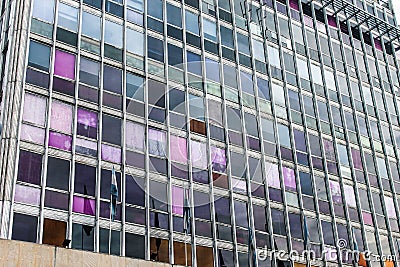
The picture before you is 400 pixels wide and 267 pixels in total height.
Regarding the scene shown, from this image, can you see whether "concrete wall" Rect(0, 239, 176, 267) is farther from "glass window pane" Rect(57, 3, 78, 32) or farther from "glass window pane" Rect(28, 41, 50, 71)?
"glass window pane" Rect(57, 3, 78, 32)

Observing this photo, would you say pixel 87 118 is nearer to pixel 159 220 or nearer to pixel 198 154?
pixel 159 220

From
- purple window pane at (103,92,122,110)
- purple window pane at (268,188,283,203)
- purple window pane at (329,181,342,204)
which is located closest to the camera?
purple window pane at (103,92,122,110)

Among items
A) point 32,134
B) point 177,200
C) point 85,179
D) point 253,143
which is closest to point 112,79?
point 32,134

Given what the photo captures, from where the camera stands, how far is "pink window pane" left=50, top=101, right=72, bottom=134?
2773cm

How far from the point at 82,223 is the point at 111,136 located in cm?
478

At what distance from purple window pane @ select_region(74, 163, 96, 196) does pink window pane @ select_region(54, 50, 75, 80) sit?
14.8 ft

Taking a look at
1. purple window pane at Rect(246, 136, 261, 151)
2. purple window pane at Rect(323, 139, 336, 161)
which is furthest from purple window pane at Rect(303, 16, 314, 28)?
purple window pane at Rect(246, 136, 261, 151)

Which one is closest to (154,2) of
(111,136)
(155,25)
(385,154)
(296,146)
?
(155,25)

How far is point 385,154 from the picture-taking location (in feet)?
145

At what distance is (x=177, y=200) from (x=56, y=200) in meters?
6.54

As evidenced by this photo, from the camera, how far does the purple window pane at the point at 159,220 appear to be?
28.9 m

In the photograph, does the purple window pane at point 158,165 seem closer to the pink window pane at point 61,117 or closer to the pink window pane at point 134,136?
the pink window pane at point 134,136

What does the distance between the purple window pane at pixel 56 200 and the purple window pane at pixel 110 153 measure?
3.04 metres

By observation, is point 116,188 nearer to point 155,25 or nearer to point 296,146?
point 155,25
